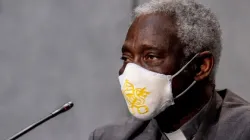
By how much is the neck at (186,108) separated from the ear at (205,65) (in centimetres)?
3

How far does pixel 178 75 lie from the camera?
2.63 m

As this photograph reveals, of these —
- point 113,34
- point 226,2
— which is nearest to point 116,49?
point 113,34

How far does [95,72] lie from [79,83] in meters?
0.10

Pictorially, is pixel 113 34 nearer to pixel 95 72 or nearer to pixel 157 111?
pixel 95 72

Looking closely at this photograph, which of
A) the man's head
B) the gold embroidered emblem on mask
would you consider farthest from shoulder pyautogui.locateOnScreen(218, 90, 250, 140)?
the gold embroidered emblem on mask

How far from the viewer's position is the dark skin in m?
2.60

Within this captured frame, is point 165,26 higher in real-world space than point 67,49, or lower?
higher

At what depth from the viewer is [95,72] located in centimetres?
388

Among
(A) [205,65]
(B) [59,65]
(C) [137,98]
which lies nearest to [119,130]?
(C) [137,98]

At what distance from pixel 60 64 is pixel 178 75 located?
136cm

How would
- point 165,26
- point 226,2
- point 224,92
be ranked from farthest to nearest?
point 226,2
point 224,92
point 165,26

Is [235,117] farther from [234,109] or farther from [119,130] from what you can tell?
[119,130]

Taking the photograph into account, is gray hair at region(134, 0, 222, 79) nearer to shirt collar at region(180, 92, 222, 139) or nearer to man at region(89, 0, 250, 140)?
man at region(89, 0, 250, 140)

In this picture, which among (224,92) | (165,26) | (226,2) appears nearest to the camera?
(165,26)
